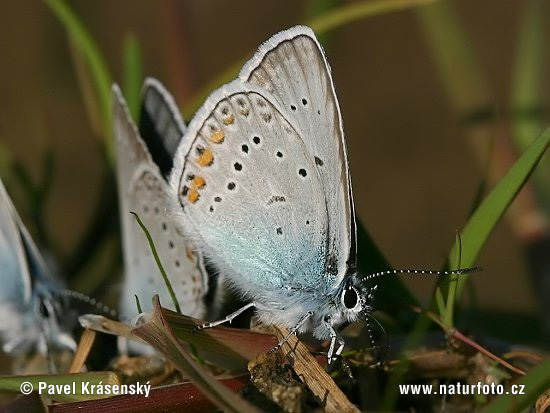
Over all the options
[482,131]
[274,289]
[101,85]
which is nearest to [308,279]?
[274,289]

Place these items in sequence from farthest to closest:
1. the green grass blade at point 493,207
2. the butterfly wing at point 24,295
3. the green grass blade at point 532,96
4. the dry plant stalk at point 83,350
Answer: the green grass blade at point 532,96
the butterfly wing at point 24,295
the dry plant stalk at point 83,350
the green grass blade at point 493,207

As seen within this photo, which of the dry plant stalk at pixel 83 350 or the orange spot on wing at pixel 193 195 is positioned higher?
the orange spot on wing at pixel 193 195

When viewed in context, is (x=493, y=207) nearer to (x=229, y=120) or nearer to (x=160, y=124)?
(x=229, y=120)

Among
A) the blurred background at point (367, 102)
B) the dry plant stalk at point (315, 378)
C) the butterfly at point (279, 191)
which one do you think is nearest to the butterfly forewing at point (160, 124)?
the butterfly at point (279, 191)

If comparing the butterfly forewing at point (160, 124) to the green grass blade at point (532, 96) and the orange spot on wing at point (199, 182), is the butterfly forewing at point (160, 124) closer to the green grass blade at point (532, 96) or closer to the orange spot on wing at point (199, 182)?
the orange spot on wing at point (199, 182)

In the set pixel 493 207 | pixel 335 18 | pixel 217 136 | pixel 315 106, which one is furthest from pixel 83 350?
pixel 335 18
